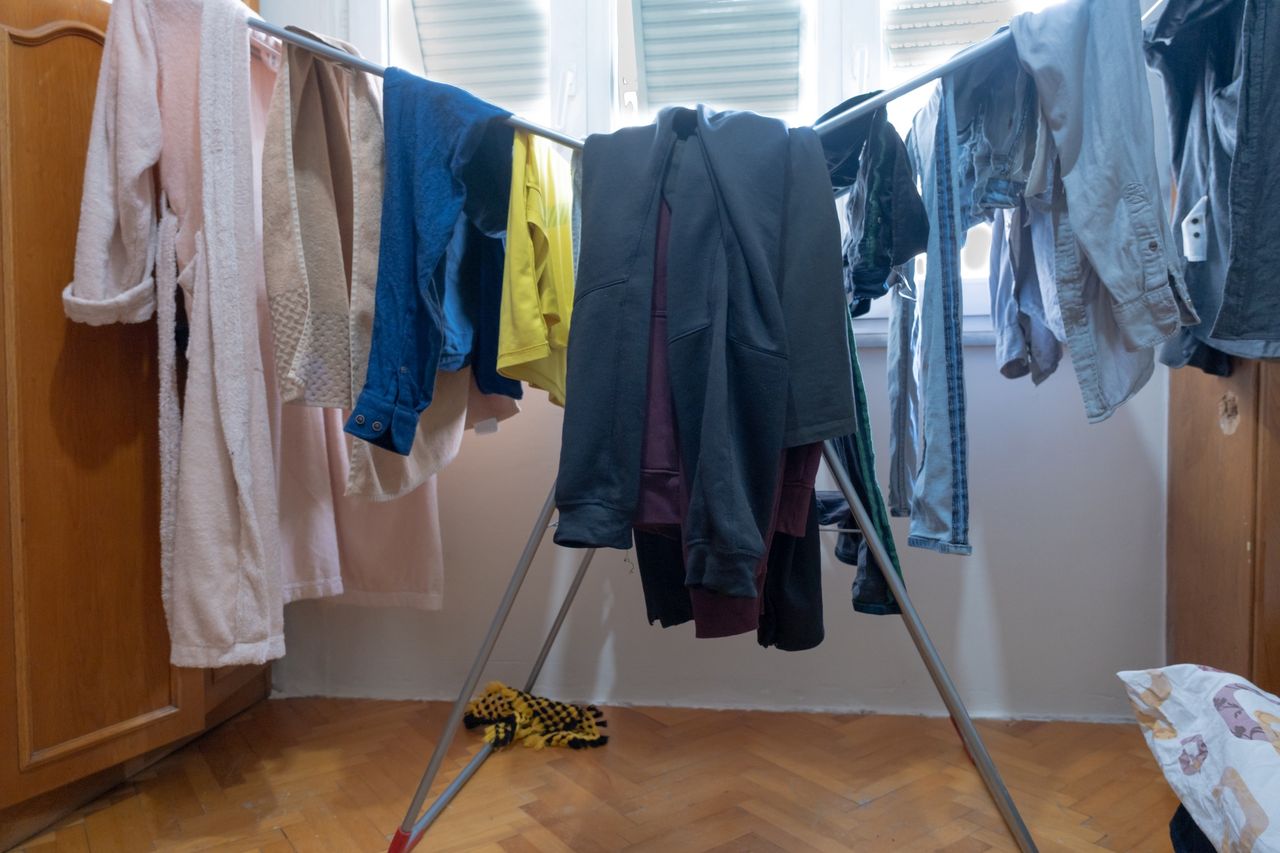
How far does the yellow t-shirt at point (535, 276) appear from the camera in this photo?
Result: 115 cm

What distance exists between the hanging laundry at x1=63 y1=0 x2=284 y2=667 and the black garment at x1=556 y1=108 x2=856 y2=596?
1.90 feet

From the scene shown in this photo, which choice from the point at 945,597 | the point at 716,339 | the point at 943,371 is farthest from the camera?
the point at 945,597

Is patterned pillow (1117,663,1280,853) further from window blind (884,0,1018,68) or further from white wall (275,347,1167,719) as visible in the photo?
window blind (884,0,1018,68)

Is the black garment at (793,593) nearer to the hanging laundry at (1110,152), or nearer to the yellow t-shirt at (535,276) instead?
the yellow t-shirt at (535,276)

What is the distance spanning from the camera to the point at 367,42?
197cm

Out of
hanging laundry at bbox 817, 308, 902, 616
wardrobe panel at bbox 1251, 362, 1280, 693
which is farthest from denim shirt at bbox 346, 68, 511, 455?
wardrobe panel at bbox 1251, 362, 1280, 693

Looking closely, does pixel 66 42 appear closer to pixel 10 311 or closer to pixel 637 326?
pixel 10 311

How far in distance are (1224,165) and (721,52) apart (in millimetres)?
1157

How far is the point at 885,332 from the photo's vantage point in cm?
187

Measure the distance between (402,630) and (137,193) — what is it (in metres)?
1.19

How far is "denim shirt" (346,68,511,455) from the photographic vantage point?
3.75 ft

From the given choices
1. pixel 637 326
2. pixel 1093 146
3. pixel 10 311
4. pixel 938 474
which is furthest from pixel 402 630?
pixel 1093 146

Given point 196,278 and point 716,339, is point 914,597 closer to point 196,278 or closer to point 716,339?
point 716,339


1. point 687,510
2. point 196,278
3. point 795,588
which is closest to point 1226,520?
point 795,588
